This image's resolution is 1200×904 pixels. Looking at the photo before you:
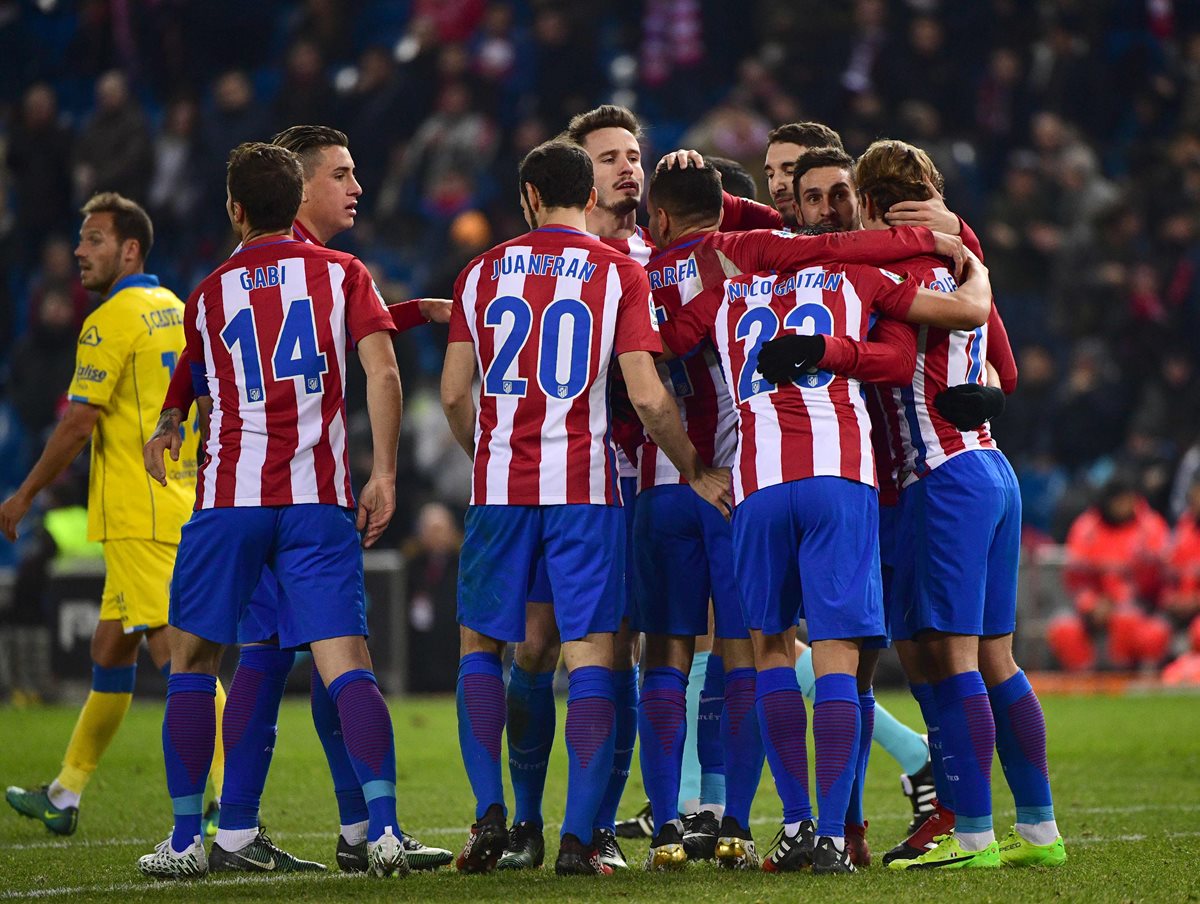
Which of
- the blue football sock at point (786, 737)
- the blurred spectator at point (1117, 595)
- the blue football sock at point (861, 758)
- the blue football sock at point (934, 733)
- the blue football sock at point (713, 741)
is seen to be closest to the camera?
the blue football sock at point (786, 737)

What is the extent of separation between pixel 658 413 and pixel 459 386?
624 millimetres

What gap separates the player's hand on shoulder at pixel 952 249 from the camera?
16.7ft

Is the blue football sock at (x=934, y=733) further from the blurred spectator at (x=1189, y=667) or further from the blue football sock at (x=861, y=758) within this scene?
the blurred spectator at (x=1189, y=667)

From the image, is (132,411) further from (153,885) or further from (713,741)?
(713,741)

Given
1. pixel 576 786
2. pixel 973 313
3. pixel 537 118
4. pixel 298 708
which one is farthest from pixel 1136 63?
pixel 576 786

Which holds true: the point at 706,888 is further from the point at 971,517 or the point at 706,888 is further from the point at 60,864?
the point at 60,864

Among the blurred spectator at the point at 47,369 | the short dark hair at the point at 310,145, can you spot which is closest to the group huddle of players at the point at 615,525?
the short dark hair at the point at 310,145

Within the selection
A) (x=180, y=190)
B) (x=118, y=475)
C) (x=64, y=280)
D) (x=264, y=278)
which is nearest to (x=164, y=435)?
(x=264, y=278)

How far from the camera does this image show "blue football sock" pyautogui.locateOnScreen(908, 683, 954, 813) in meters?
5.07

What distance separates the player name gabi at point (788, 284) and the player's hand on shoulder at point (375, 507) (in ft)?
3.88

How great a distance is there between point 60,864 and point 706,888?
7.16 ft

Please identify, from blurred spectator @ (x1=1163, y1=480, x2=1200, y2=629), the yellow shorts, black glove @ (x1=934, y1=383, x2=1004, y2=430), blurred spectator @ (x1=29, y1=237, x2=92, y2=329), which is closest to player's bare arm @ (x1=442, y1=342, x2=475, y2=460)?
black glove @ (x1=934, y1=383, x2=1004, y2=430)

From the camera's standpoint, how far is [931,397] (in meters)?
5.11

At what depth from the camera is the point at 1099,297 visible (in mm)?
15461
